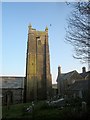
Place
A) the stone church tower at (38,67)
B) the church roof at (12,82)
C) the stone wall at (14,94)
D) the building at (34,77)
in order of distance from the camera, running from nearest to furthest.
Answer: the stone wall at (14,94), the building at (34,77), the church roof at (12,82), the stone church tower at (38,67)

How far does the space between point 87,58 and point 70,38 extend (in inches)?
70.9

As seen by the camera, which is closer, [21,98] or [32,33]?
[21,98]

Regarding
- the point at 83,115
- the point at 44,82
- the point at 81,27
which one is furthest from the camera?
the point at 44,82

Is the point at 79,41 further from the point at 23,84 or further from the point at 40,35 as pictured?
the point at 40,35

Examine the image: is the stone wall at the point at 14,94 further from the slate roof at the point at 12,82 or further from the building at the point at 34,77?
the slate roof at the point at 12,82

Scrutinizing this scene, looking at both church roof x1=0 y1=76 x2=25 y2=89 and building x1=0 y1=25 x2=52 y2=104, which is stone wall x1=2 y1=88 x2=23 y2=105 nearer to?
building x1=0 y1=25 x2=52 y2=104

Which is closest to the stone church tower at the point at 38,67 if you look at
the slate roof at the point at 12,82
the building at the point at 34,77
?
the building at the point at 34,77

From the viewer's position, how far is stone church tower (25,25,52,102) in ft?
192

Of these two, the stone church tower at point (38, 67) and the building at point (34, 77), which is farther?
the stone church tower at point (38, 67)

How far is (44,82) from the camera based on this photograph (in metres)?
59.8

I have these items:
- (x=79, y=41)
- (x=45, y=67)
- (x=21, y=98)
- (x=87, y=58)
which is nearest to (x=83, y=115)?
(x=87, y=58)

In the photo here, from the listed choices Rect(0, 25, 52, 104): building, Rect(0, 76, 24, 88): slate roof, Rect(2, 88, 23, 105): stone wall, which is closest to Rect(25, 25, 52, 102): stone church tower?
Rect(0, 25, 52, 104): building

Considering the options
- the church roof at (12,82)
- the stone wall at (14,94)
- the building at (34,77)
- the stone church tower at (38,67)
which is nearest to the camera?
the stone wall at (14,94)

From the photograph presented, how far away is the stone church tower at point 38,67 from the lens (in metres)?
58.6
